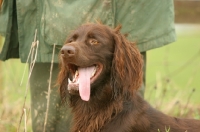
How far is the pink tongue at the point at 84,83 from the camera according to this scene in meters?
4.53

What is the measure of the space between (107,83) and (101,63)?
19cm

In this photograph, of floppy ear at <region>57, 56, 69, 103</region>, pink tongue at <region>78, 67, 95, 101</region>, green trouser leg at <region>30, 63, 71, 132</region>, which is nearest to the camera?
pink tongue at <region>78, 67, 95, 101</region>

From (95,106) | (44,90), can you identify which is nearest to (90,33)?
(95,106)

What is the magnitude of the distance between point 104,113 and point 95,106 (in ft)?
0.34

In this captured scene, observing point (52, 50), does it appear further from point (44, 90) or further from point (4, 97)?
point (4, 97)

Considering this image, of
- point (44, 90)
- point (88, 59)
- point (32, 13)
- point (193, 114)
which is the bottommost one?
point (193, 114)

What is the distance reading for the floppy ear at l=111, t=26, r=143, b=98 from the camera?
15.5 ft

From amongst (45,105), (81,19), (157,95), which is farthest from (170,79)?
(81,19)

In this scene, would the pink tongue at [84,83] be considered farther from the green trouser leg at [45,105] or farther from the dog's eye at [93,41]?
the green trouser leg at [45,105]

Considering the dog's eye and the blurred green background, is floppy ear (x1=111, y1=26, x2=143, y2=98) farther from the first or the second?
the blurred green background

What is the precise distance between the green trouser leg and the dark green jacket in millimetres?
316

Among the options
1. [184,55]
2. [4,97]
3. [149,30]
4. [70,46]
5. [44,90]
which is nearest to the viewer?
[70,46]

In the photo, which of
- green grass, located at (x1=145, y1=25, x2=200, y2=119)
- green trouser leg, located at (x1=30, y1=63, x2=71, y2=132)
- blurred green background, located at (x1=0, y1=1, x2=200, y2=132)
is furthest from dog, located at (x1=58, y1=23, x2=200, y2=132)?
green grass, located at (x1=145, y1=25, x2=200, y2=119)

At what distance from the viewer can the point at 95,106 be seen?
482 centimetres
